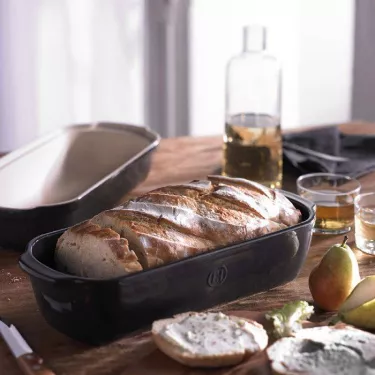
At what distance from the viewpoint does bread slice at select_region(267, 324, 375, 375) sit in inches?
42.1

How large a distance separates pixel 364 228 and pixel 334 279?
289 mm

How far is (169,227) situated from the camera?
1303mm

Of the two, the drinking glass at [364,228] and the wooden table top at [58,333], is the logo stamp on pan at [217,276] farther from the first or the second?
the drinking glass at [364,228]

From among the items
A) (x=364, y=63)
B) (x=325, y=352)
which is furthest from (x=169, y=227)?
(x=364, y=63)

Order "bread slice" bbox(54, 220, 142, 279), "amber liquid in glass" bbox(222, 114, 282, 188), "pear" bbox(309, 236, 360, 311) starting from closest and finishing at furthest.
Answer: "bread slice" bbox(54, 220, 142, 279) → "pear" bbox(309, 236, 360, 311) → "amber liquid in glass" bbox(222, 114, 282, 188)

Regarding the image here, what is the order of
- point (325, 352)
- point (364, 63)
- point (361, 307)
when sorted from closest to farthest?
→ point (325, 352) → point (361, 307) → point (364, 63)

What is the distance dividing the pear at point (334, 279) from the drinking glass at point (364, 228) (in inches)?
9.6

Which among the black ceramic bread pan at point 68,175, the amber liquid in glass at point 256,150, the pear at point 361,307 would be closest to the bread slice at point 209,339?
the pear at point 361,307

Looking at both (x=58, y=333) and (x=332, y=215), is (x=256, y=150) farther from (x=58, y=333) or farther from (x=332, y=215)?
(x=58, y=333)

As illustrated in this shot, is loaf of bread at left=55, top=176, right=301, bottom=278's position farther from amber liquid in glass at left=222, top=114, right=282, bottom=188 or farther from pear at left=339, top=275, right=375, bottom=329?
amber liquid in glass at left=222, top=114, right=282, bottom=188

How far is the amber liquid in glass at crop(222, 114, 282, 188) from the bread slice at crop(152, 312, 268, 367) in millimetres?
772

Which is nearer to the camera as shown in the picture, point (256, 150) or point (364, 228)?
point (364, 228)

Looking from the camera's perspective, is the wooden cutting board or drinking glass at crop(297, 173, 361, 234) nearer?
the wooden cutting board

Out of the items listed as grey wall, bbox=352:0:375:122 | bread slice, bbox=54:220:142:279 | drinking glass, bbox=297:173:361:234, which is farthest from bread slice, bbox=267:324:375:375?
grey wall, bbox=352:0:375:122
